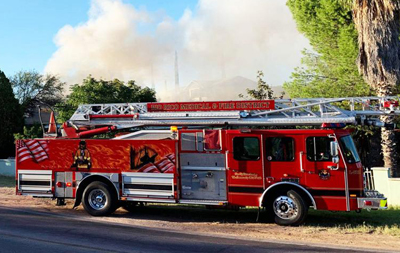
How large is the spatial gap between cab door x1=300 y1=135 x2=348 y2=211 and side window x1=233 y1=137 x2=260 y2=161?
1085 mm

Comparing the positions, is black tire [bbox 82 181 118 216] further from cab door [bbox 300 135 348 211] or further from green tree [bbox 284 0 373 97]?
green tree [bbox 284 0 373 97]

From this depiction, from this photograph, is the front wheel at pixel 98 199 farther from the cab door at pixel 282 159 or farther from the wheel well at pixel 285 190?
the cab door at pixel 282 159

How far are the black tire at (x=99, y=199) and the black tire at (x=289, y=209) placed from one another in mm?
4194

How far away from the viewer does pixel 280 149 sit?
29.5 feet

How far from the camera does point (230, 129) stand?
9469 mm

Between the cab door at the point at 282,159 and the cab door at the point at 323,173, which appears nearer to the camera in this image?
the cab door at the point at 323,173

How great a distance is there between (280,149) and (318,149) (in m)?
0.86

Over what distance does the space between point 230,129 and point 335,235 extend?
338 centimetres

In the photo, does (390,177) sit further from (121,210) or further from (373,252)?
(121,210)

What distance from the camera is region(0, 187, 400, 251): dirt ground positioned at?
784 centimetres

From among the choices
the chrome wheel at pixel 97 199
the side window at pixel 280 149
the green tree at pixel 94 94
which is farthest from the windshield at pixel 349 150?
the green tree at pixel 94 94

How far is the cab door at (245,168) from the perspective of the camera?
9.01 meters

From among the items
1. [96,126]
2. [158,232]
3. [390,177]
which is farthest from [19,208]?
[390,177]

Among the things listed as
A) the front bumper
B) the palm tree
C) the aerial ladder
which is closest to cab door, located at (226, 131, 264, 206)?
the aerial ladder
